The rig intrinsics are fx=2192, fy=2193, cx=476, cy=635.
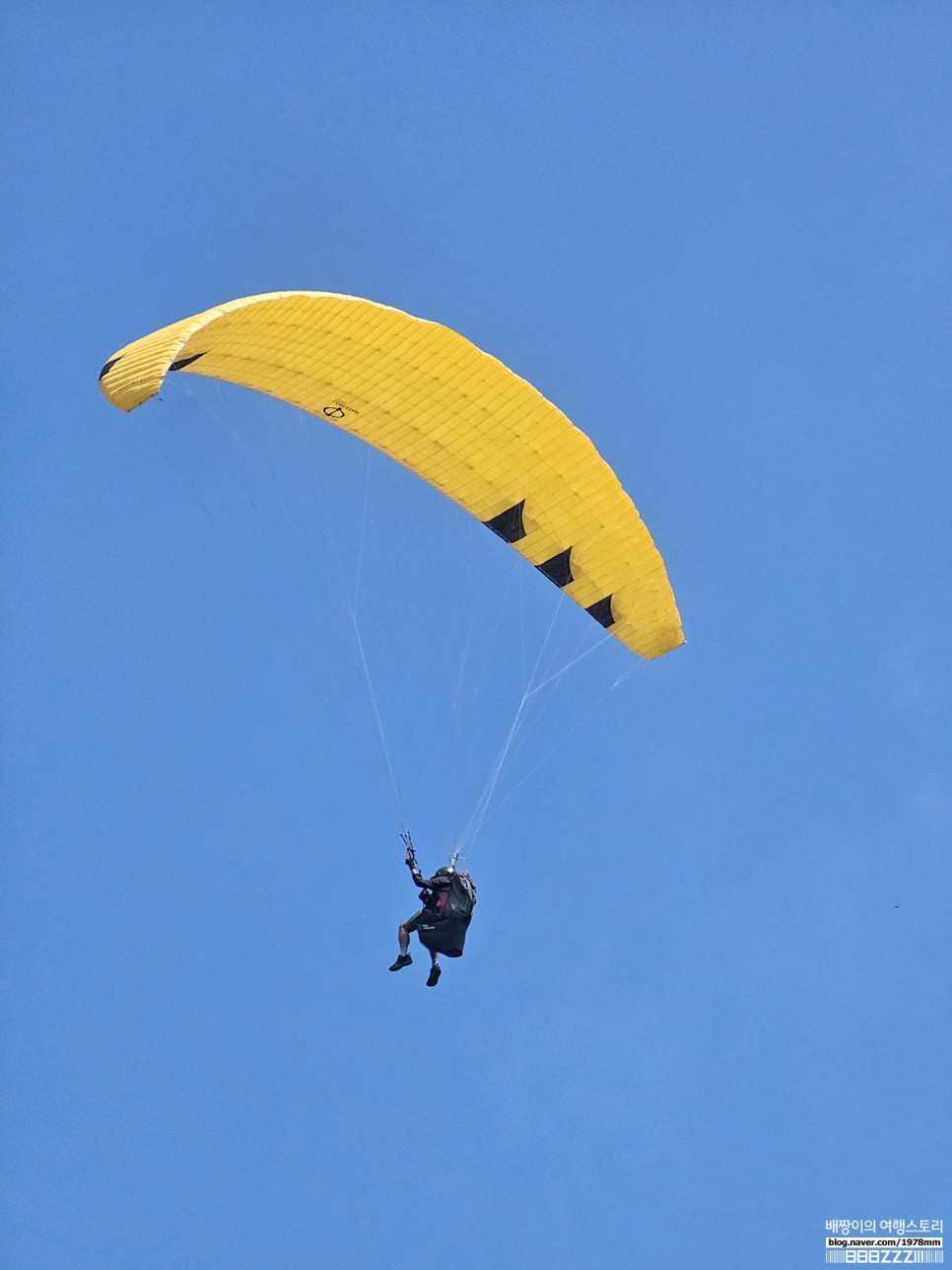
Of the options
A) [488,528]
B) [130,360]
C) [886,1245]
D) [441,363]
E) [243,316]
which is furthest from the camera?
[886,1245]

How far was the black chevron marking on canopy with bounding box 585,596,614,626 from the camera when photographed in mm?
26281

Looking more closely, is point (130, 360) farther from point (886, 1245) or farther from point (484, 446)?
point (886, 1245)

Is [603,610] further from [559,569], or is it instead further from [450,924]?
[450,924]

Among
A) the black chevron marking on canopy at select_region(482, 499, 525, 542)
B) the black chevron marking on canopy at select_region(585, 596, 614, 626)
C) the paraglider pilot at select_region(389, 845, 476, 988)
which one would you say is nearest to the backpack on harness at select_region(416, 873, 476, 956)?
the paraglider pilot at select_region(389, 845, 476, 988)

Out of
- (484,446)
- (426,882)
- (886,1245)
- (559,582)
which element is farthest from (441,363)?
(886,1245)

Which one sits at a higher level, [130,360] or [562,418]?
[562,418]

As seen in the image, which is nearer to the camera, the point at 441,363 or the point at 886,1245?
the point at 441,363

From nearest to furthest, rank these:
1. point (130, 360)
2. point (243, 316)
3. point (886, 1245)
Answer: point (130, 360) → point (243, 316) → point (886, 1245)

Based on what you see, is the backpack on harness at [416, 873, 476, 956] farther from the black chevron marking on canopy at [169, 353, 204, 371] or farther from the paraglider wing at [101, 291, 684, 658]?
the black chevron marking on canopy at [169, 353, 204, 371]

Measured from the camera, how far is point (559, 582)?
2634 cm

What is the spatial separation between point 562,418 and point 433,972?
651 cm

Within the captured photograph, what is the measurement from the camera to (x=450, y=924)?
81.4 feet

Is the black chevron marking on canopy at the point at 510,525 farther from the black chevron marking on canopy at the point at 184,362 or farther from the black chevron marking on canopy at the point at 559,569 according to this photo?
the black chevron marking on canopy at the point at 184,362

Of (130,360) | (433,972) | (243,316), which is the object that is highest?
(243,316)
